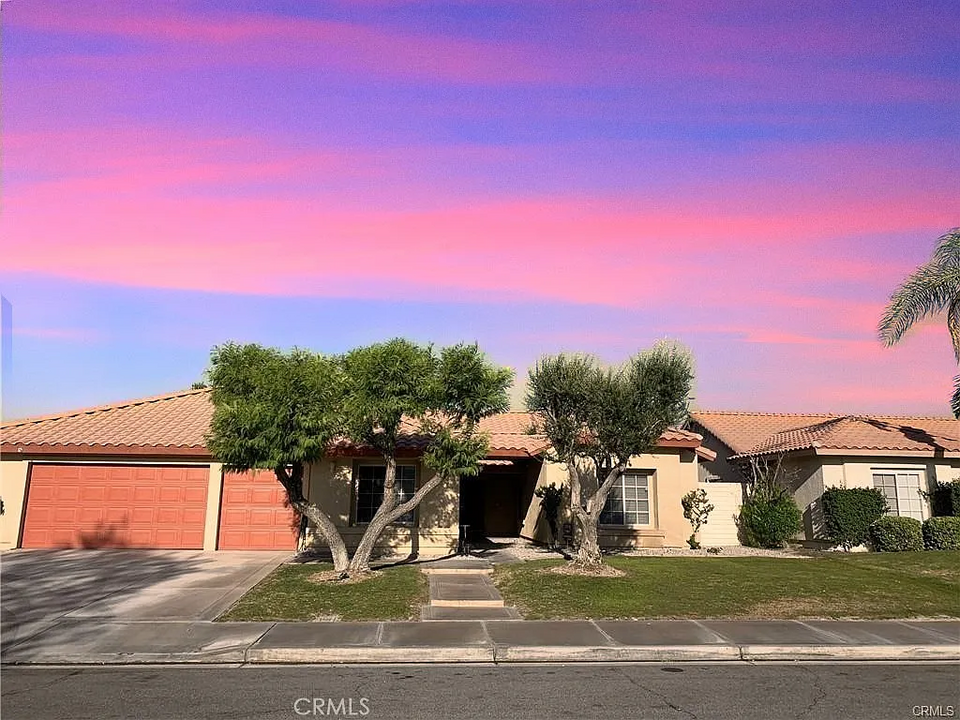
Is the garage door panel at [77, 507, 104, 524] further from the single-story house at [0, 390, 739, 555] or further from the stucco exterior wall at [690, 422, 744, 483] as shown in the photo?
the stucco exterior wall at [690, 422, 744, 483]

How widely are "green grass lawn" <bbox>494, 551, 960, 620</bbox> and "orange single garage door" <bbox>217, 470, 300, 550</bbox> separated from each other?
6.01 meters

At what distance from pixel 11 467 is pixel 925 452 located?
81.4ft

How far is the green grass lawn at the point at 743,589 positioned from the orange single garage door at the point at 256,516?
601 cm

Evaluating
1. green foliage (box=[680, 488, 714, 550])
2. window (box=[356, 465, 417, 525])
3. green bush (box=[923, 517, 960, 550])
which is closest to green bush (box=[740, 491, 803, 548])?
green foliage (box=[680, 488, 714, 550])

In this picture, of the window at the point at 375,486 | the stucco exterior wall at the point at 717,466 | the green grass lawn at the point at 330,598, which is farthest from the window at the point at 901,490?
the green grass lawn at the point at 330,598

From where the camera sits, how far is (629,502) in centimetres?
1898

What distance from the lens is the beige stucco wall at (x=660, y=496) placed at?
1859 cm

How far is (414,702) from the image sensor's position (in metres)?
6.42

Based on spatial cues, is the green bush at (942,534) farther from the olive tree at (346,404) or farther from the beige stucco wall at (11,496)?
the beige stucco wall at (11,496)

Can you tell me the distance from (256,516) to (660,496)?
10.9 meters

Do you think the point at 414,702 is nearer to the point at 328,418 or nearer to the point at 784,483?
the point at 328,418

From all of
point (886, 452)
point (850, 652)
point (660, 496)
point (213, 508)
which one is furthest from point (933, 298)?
point (213, 508)

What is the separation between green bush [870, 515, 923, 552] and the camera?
58.7 ft

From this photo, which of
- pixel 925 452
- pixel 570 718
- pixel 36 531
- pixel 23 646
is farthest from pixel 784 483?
pixel 36 531
